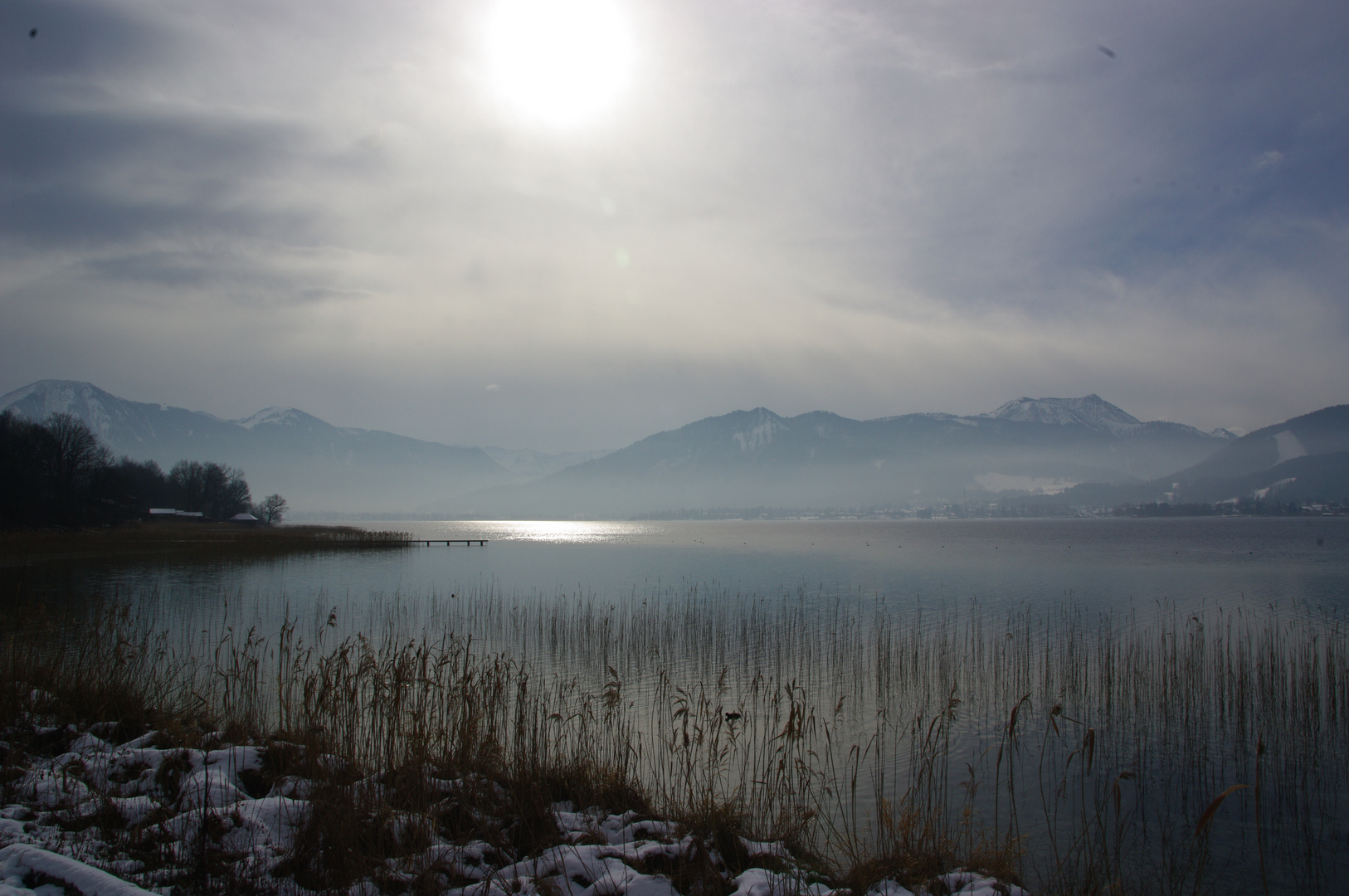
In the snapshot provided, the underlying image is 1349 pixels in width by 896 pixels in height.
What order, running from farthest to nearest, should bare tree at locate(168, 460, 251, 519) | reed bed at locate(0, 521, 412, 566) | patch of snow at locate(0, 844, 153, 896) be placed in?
1. bare tree at locate(168, 460, 251, 519)
2. reed bed at locate(0, 521, 412, 566)
3. patch of snow at locate(0, 844, 153, 896)

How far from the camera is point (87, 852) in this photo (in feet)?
15.7

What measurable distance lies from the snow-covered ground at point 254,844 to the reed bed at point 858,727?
23.2 inches

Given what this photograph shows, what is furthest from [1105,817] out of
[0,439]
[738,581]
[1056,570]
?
[0,439]

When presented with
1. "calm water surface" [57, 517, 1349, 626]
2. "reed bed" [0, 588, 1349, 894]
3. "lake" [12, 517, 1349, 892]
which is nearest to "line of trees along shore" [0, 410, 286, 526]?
"calm water surface" [57, 517, 1349, 626]

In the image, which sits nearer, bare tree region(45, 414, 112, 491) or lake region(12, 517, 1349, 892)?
lake region(12, 517, 1349, 892)

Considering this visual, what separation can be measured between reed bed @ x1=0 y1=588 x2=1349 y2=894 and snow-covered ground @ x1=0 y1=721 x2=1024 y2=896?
588 millimetres

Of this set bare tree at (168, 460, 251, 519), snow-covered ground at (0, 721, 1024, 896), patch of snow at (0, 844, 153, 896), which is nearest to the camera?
Result: patch of snow at (0, 844, 153, 896)

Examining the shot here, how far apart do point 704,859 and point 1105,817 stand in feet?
23.4

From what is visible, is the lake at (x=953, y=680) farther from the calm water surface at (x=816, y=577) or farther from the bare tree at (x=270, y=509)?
the bare tree at (x=270, y=509)

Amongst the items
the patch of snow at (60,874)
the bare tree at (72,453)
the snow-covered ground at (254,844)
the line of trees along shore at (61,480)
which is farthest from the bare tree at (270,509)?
the patch of snow at (60,874)

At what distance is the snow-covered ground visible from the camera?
473 cm

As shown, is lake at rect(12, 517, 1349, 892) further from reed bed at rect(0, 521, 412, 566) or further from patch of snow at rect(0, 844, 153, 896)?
reed bed at rect(0, 521, 412, 566)

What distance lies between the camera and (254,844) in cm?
519

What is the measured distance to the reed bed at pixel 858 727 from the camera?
25.7ft
